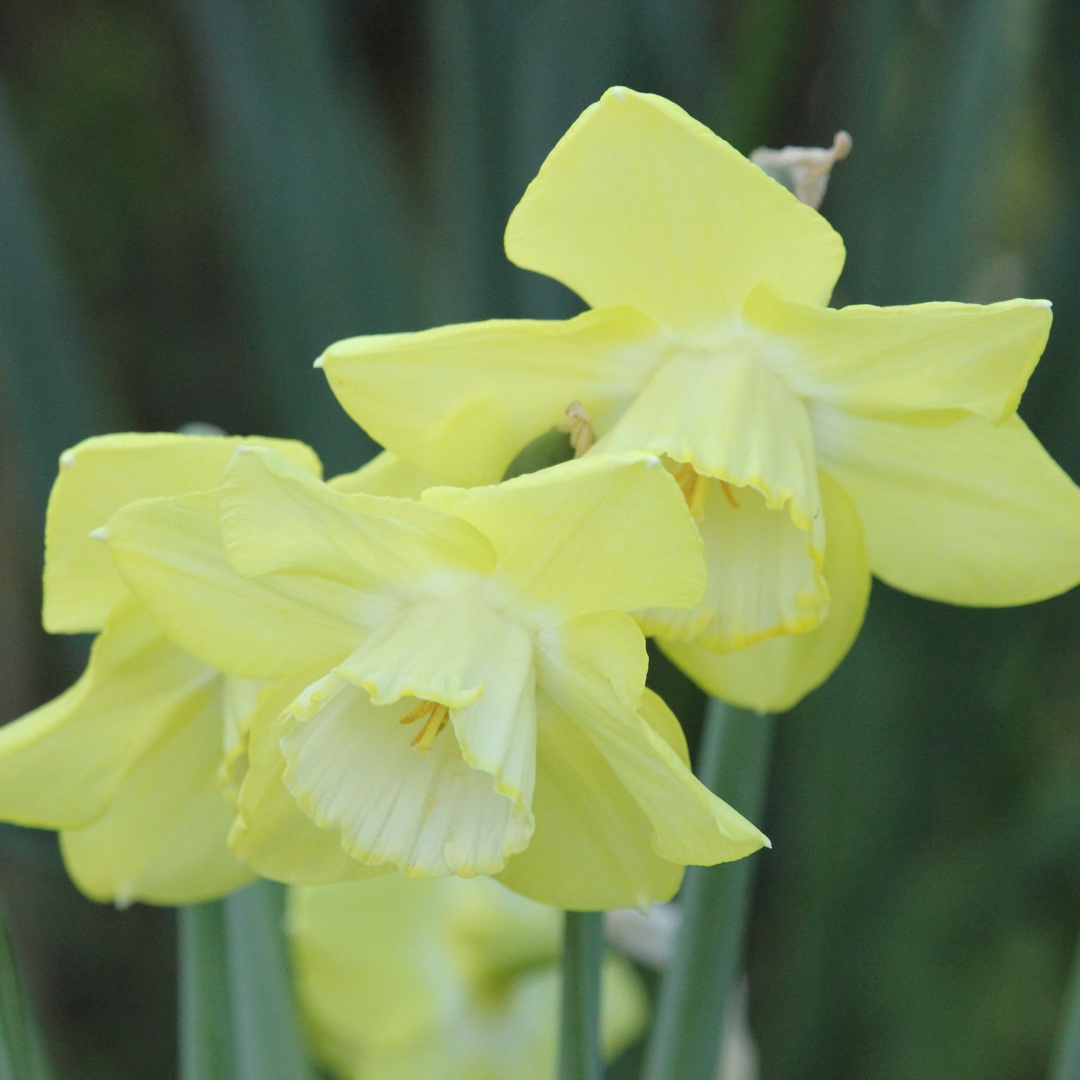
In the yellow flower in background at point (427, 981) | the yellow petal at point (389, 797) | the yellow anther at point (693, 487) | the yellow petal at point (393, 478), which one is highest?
the yellow petal at point (393, 478)

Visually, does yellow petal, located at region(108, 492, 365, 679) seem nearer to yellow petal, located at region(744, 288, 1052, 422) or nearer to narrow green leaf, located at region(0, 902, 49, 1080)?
narrow green leaf, located at region(0, 902, 49, 1080)

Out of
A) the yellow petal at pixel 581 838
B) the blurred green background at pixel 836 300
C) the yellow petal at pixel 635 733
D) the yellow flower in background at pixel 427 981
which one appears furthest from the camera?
the blurred green background at pixel 836 300

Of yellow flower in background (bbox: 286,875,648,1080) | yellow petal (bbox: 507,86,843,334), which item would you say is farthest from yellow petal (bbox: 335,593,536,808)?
yellow flower in background (bbox: 286,875,648,1080)

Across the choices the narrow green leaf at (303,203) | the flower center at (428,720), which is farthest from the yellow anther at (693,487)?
the narrow green leaf at (303,203)

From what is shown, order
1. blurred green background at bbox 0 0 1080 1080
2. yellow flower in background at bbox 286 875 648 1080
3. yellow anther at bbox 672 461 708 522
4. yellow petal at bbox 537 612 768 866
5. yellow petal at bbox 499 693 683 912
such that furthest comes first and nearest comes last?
blurred green background at bbox 0 0 1080 1080, yellow flower in background at bbox 286 875 648 1080, yellow anther at bbox 672 461 708 522, yellow petal at bbox 499 693 683 912, yellow petal at bbox 537 612 768 866

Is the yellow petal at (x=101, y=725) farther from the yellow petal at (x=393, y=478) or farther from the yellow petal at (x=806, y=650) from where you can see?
the yellow petal at (x=806, y=650)

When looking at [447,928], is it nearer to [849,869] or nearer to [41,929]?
[849,869]

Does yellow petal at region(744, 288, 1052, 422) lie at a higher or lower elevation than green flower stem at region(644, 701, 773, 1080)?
higher

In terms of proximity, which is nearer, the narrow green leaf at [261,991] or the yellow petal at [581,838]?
the yellow petal at [581,838]
